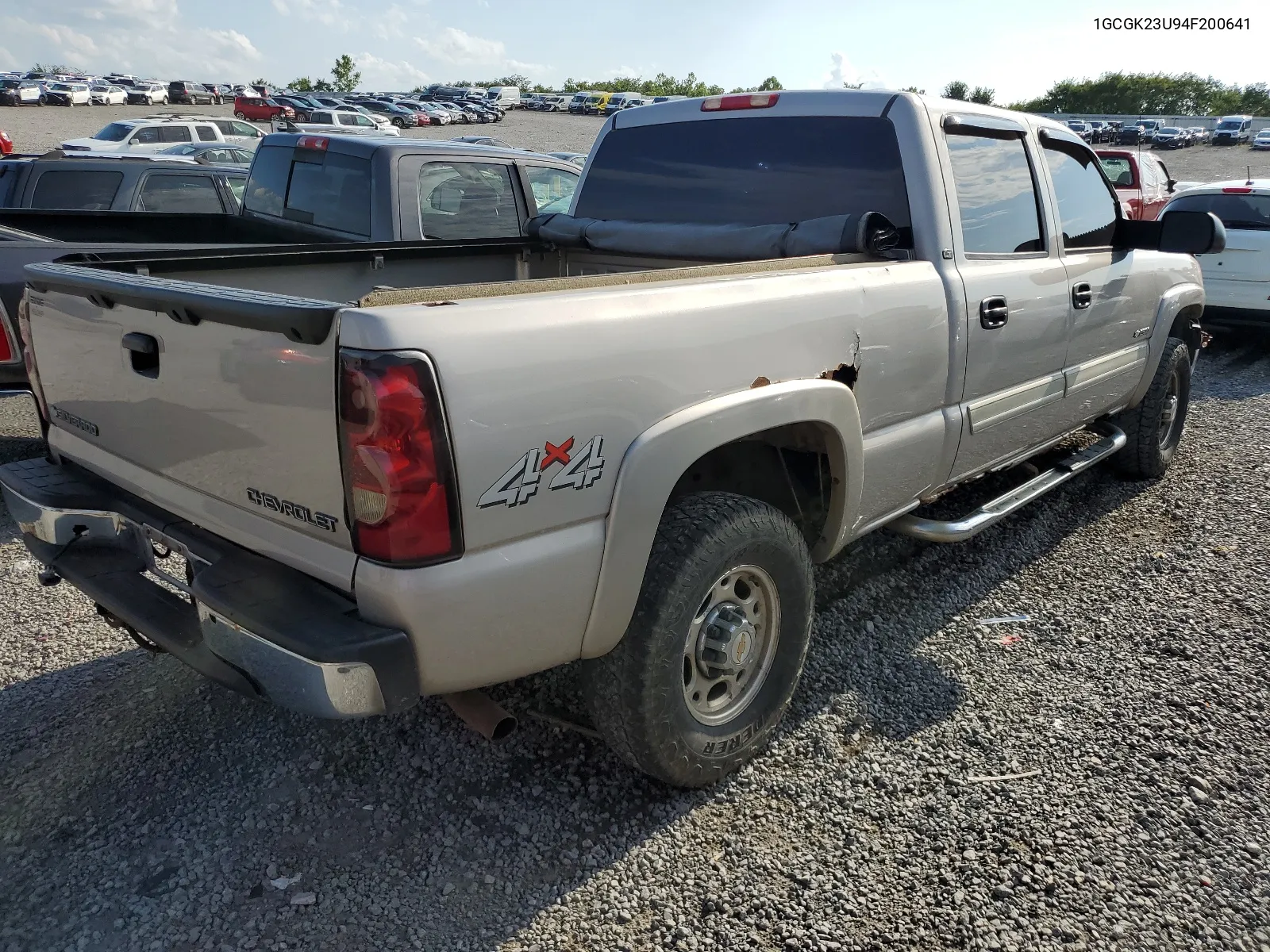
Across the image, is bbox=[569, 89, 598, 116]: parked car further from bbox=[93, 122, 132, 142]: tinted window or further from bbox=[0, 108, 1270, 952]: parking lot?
bbox=[0, 108, 1270, 952]: parking lot

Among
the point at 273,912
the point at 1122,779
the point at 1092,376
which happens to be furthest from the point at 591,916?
the point at 1092,376

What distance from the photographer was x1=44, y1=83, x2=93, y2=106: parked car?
162ft

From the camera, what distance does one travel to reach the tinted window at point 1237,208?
896 centimetres

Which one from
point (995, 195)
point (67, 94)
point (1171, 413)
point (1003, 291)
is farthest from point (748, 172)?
point (67, 94)

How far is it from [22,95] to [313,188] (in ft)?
178

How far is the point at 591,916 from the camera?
2367 millimetres

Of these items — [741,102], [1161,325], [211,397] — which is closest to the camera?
[211,397]

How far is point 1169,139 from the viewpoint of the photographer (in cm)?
4947

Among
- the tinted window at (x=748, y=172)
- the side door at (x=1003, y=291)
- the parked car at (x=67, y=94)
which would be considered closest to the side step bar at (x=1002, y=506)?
the side door at (x=1003, y=291)

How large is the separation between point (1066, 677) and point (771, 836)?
150 centimetres

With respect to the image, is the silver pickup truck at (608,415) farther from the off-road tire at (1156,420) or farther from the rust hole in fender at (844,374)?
the off-road tire at (1156,420)

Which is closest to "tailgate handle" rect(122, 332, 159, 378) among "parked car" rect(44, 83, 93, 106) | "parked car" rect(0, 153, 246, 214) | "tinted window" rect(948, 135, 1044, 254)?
"tinted window" rect(948, 135, 1044, 254)

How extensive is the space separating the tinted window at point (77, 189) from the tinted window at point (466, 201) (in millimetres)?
3745

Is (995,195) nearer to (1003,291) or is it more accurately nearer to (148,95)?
(1003,291)
